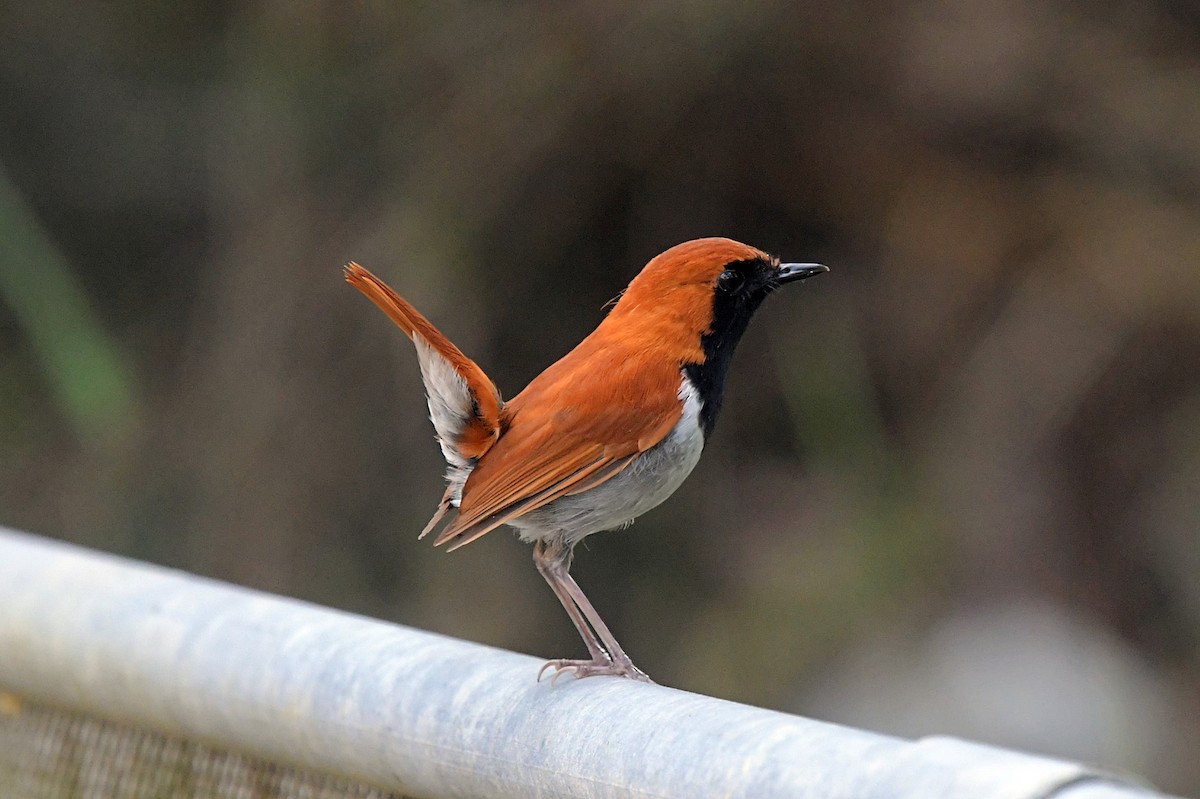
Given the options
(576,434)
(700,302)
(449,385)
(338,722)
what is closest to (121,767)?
(338,722)

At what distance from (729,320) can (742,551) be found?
10.5 feet

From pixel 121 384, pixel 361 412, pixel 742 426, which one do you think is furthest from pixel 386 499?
pixel 742 426

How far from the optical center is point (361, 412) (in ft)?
20.7

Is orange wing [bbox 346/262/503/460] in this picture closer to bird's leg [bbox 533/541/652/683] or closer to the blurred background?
bird's leg [bbox 533/541/652/683]

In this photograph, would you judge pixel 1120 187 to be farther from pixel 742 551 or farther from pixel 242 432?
pixel 242 432

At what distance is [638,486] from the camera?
3141 millimetres

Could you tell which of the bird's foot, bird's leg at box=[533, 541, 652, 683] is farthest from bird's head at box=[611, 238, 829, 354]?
the bird's foot

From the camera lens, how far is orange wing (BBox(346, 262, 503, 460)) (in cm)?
289

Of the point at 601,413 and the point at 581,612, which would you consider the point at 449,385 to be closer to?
the point at 601,413

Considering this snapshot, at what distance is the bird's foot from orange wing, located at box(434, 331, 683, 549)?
14.1 inches

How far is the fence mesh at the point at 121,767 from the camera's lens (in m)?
2.15

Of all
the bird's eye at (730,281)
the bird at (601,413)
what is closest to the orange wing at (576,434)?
the bird at (601,413)

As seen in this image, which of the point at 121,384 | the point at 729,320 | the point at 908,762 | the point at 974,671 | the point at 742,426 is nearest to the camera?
the point at 908,762

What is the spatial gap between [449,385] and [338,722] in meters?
1.12
